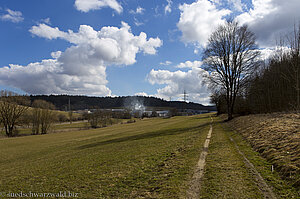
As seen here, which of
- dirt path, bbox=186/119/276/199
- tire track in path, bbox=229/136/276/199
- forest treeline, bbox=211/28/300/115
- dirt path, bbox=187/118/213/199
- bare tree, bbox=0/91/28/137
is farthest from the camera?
bare tree, bbox=0/91/28/137

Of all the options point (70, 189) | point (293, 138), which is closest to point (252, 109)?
point (293, 138)

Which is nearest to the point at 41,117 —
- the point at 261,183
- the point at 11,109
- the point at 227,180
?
the point at 11,109

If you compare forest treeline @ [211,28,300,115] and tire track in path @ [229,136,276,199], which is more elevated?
forest treeline @ [211,28,300,115]

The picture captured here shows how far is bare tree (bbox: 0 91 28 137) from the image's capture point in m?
52.1

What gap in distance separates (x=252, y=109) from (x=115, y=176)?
37198mm

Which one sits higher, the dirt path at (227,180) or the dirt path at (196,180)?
the dirt path at (227,180)

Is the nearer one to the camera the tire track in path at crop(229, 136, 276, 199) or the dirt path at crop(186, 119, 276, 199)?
the tire track in path at crop(229, 136, 276, 199)

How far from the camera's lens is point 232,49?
29.5m

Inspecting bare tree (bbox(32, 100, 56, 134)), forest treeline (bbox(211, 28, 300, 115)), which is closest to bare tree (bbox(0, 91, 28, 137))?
bare tree (bbox(32, 100, 56, 134))

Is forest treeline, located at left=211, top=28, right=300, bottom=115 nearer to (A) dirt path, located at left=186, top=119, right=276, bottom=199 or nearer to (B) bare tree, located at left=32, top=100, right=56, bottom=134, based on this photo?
(A) dirt path, located at left=186, top=119, right=276, bottom=199

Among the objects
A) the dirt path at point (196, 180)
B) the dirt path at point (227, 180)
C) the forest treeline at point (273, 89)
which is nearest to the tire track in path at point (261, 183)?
the dirt path at point (227, 180)

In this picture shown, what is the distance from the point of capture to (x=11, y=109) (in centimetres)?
5372

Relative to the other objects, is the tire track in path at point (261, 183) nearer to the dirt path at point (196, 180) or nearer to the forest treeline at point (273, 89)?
the dirt path at point (196, 180)

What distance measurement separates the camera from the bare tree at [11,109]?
171ft
